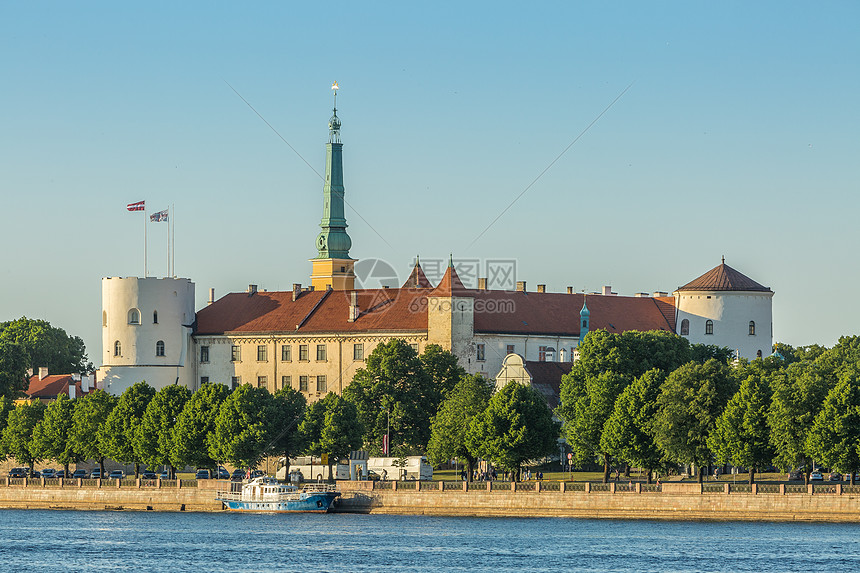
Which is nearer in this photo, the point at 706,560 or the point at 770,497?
the point at 706,560

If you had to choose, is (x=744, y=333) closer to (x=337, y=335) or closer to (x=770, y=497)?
(x=337, y=335)

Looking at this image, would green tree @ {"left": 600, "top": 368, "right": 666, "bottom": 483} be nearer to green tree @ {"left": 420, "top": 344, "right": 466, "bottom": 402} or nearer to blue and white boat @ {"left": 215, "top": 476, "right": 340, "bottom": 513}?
blue and white boat @ {"left": 215, "top": 476, "right": 340, "bottom": 513}

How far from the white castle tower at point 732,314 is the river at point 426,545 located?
1935 inches

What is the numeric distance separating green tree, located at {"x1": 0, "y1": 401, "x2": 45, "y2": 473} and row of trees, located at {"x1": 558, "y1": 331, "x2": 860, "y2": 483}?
33.4 m

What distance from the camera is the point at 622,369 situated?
114625 millimetres

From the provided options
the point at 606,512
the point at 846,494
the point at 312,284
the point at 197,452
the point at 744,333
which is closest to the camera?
the point at 846,494

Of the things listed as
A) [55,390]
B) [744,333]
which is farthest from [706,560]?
[55,390]

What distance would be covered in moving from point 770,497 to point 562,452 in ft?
97.6

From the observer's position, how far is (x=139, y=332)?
14412 centimetres

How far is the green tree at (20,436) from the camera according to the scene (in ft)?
403

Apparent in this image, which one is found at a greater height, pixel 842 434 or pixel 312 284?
pixel 312 284

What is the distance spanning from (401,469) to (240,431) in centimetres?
995

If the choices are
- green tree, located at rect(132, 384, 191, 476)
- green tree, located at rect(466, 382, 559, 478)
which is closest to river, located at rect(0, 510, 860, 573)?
green tree, located at rect(466, 382, 559, 478)

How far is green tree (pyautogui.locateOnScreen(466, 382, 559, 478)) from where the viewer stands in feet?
342
